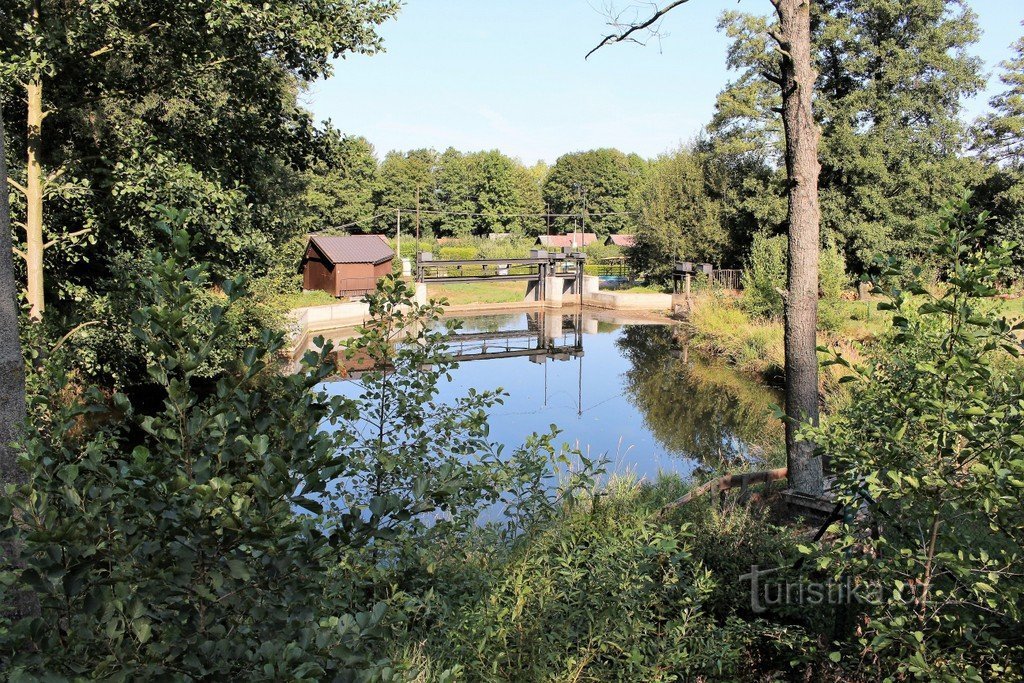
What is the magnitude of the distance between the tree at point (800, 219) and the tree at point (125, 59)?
3.75 meters

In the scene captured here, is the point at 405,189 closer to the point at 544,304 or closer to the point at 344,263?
the point at 544,304

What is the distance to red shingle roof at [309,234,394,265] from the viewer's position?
32.2 meters

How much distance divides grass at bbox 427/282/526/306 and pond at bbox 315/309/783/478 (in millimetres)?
7133

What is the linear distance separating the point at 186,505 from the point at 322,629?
37 cm

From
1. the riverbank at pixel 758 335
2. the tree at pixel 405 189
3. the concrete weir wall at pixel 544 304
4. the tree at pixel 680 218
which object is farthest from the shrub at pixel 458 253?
the riverbank at pixel 758 335

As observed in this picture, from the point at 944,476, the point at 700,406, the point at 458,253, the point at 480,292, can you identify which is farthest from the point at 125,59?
the point at 458,253

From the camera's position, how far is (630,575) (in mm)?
3574

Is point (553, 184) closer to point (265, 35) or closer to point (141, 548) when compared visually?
point (265, 35)

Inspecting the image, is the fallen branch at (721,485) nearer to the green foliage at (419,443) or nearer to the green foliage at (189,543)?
the green foliage at (419,443)

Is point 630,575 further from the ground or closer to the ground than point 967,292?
closer to the ground

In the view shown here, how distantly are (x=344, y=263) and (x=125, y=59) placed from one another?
73.2ft

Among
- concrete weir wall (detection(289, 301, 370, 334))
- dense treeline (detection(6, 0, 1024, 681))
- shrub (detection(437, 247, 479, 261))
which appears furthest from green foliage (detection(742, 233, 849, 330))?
shrub (detection(437, 247, 479, 261))

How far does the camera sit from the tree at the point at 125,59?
7672 mm

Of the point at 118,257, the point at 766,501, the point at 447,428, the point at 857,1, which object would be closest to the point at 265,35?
the point at 118,257
